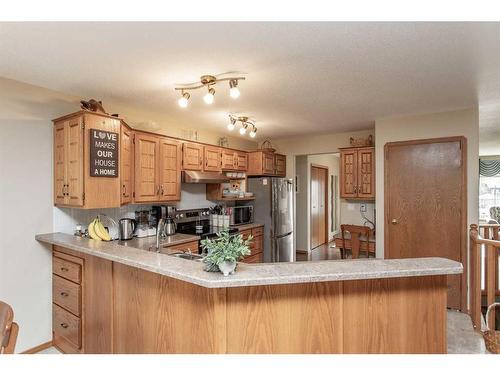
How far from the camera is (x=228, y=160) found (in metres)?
4.59

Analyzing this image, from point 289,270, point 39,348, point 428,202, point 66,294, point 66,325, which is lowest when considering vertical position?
point 39,348

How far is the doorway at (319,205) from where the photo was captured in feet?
21.5

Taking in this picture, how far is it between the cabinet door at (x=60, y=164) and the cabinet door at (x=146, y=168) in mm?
680

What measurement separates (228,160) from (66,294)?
2.74 metres

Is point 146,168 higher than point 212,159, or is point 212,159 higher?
point 212,159

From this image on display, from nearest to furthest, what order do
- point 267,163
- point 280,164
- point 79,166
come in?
point 79,166, point 267,163, point 280,164

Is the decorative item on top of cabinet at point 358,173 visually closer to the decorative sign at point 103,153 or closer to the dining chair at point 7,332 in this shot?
the decorative sign at point 103,153

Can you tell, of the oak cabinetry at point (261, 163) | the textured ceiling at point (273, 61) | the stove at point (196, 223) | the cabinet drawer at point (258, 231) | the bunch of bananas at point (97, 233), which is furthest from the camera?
the oak cabinetry at point (261, 163)

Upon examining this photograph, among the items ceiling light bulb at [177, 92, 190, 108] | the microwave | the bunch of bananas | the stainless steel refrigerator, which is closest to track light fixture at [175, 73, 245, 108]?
ceiling light bulb at [177, 92, 190, 108]

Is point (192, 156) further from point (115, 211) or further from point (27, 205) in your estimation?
point (27, 205)

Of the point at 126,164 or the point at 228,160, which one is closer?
the point at 126,164

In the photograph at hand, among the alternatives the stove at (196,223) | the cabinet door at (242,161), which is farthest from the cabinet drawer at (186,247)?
the cabinet door at (242,161)

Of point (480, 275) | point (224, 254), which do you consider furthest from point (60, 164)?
point (480, 275)

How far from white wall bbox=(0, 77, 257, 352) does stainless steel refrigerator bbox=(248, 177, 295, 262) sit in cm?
284
